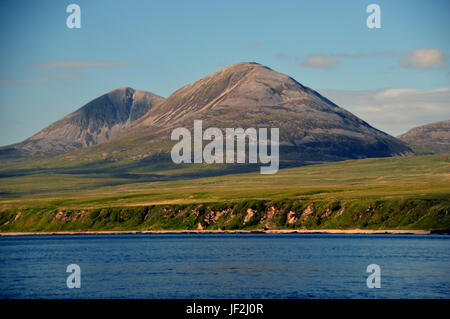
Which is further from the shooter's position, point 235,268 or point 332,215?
point 332,215

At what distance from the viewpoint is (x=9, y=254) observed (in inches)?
5389

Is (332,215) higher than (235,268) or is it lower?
higher

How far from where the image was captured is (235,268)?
10156 cm

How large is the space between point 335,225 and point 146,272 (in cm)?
9008

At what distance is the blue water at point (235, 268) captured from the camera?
79062 millimetres

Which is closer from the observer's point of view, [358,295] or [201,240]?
[358,295]

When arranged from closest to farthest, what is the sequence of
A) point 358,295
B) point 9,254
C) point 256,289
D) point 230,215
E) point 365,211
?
point 358,295 → point 256,289 → point 9,254 → point 365,211 → point 230,215

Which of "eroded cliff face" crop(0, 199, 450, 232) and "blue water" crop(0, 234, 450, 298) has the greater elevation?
"eroded cliff face" crop(0, 199, 450, 232)

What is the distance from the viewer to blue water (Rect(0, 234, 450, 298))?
259ft

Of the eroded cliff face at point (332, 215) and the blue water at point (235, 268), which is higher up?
the eroded cliff face at point (332, 215)

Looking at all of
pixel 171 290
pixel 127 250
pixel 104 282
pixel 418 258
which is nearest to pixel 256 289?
pixel 171 290

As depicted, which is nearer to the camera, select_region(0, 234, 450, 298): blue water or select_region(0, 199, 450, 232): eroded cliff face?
select_region(0, 234, 450, 298): blue water

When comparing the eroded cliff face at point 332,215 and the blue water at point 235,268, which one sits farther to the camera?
the eroded cliff face at point 332,215
